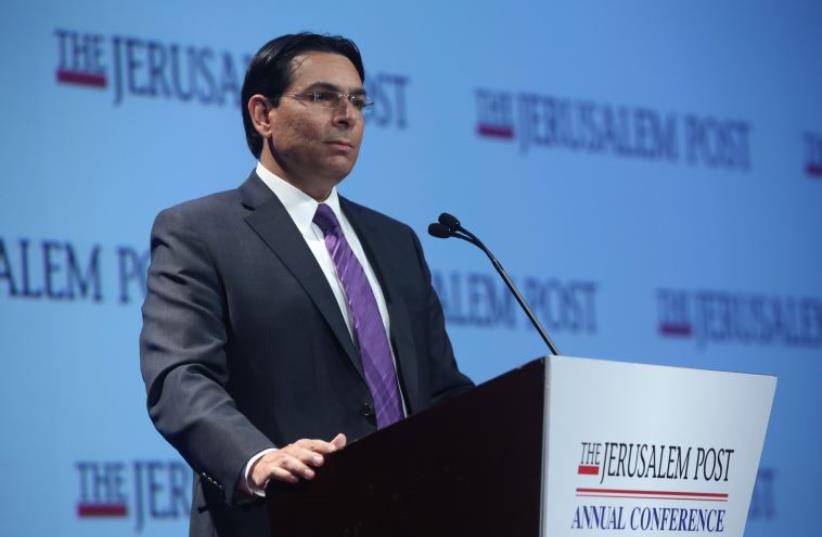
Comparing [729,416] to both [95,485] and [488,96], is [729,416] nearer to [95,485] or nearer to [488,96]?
[95,485]

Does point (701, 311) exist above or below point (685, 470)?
above

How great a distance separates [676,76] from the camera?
→ 507 centimetres

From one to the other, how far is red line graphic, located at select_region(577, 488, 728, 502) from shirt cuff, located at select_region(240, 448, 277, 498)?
0.58m

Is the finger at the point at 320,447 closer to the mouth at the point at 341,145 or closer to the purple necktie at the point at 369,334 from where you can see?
the purple necktie at the point at 369,334

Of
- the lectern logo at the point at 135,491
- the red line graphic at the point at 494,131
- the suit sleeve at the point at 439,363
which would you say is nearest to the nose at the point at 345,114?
the suit sleeve at the point at 439,363

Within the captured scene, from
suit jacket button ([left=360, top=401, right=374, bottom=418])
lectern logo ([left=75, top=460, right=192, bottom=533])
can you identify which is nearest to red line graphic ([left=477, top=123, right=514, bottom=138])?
lectern logo ([left=75, top=460, right=192, bottom=533])

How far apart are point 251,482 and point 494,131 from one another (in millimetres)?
2532

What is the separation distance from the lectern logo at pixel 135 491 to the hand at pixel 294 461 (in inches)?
61.8

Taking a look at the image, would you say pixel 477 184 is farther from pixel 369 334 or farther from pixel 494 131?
pixel 369 334

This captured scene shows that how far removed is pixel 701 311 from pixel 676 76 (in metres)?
0.88

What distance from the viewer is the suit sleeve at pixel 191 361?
7.67 ft

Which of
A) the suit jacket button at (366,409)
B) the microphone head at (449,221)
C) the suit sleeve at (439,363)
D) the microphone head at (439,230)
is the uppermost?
the microphone head at (449,221)

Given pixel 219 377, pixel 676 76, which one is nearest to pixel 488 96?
pixel 676 76

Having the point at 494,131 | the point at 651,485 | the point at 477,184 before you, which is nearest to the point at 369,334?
the point at 651,485
